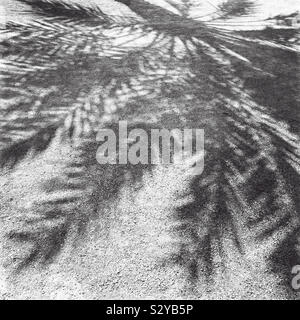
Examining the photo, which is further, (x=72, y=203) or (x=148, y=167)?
(x=148, y=167)

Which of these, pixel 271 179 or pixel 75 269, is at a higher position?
pixel 271 179

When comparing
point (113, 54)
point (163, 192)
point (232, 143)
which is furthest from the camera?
point (113, 54)

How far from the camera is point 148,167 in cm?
327

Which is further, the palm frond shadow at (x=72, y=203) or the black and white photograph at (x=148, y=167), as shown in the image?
the palm frond shadow at (x=72, y=203)

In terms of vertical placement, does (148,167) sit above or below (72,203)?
above

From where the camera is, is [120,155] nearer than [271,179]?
No

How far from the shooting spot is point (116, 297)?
2.26m

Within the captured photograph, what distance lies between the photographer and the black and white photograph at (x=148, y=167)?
236 cm

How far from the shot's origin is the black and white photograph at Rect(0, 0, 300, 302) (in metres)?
2.36

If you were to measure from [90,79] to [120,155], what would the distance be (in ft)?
5.71

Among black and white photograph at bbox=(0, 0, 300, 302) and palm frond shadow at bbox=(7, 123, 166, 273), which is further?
palm frond shadow at bbox=(7, 123, 166, 273)
